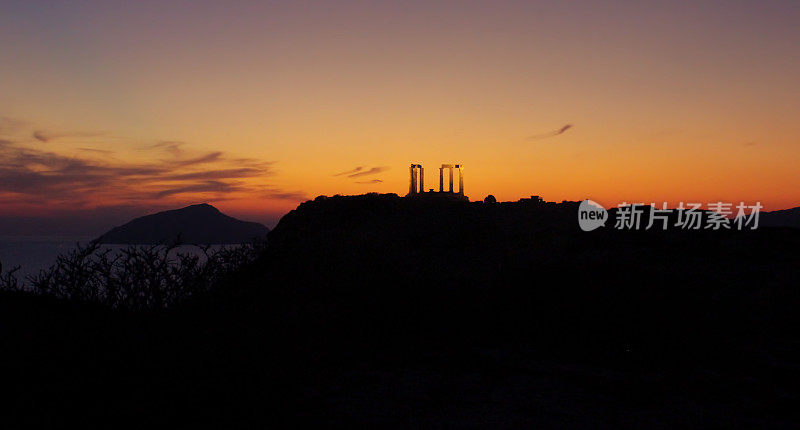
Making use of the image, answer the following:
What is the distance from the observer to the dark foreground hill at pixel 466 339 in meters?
7.44

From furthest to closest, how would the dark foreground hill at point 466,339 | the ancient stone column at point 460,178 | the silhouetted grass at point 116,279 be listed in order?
1. the ancient stone column at point 460,178
2. the silhouetted grass at point 116,279
3. the dark foreground hill at point 466,339

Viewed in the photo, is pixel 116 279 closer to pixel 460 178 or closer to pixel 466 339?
pixel 466 339

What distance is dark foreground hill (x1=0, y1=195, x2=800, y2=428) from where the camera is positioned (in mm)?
7438

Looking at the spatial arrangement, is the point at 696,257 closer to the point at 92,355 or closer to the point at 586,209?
the point at 586,209

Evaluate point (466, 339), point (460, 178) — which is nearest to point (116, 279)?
point (466, 339)

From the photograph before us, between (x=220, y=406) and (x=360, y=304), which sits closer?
(x=220, y=406)

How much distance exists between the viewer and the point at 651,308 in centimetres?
1384

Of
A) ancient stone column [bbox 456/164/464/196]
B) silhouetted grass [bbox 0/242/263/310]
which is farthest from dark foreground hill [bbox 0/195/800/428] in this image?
ancient stone column [bbox 456/164/464/196]

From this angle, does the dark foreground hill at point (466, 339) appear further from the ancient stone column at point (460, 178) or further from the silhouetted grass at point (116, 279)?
the ancient stone column at point (460, 178)

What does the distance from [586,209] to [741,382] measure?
1609 centimetres

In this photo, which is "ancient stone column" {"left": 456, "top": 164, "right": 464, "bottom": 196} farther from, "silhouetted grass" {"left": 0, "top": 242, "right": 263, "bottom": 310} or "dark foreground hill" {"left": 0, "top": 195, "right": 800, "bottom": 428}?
"silhouetted grass" {"left": 0, "top": 242, "right": 263, "bottom": 310}

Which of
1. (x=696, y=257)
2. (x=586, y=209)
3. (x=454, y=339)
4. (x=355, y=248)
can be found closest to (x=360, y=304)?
(x=454, y=339)

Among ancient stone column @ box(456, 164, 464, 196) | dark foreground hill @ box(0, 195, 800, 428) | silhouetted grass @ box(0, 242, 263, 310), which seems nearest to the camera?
dark foreground hill @ box(0, 195, 800, 428)

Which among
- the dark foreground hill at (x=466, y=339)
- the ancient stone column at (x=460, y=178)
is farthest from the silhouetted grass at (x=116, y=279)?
the ancient stone column at (x=460, y=178)
